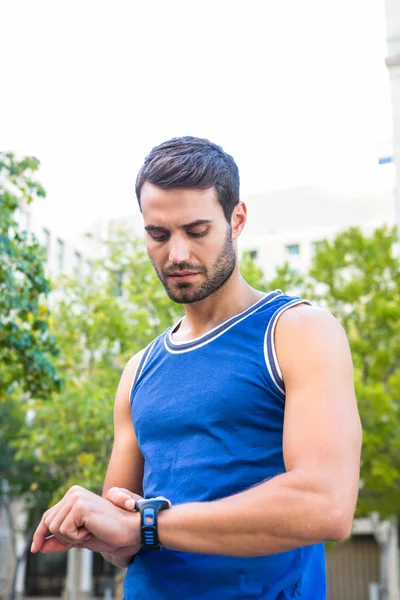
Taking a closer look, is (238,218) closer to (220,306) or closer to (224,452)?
(220,306)

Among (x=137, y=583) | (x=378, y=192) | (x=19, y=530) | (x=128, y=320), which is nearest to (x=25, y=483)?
(x=19, y=530)

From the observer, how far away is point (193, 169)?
2.04 metres

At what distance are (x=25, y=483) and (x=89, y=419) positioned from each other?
538 inches

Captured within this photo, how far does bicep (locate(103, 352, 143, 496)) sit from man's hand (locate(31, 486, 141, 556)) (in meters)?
0.49

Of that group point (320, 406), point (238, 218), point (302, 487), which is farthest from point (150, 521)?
point (238, 218)

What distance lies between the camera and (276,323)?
2.02 m

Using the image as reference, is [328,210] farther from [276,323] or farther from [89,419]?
[276,323]

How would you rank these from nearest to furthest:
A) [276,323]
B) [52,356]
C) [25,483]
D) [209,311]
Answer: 1. [276,323]
2. [209,311]
3. [52,356]
4. [25,483]

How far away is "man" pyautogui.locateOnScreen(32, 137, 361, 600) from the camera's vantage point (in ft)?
5.65

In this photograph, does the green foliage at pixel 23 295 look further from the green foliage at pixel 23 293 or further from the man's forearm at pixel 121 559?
the man's forearm at pixel 121 559

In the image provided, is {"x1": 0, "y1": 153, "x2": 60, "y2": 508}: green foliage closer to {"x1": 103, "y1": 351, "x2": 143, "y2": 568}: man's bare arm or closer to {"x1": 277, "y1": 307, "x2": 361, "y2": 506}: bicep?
{"x1": 103, "y1": 351, "x2": 143, "y2": 568}: man's bare arm

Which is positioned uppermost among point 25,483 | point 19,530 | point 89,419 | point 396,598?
point 89,419

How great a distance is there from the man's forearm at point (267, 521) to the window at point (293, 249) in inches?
1677

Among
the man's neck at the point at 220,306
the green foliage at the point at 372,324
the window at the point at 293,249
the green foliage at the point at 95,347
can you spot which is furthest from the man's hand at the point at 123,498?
the window at the point at 293,249
